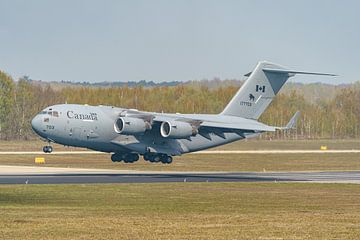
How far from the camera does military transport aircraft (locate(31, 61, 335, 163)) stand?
61469 mm

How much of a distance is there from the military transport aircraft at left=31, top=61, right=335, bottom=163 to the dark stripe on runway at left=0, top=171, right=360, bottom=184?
2.86 metres

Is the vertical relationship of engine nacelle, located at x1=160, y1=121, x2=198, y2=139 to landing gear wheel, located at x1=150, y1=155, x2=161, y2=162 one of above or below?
above

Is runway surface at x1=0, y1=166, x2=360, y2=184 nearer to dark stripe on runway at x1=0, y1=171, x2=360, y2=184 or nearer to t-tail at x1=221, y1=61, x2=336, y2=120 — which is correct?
dark stripe on runway at x1=0, y1=171, x2=360, y2=184

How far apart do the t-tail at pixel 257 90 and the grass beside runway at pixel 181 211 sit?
59.3ft

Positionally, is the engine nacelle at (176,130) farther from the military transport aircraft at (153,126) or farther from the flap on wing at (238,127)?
the flap on wing at (238,127)

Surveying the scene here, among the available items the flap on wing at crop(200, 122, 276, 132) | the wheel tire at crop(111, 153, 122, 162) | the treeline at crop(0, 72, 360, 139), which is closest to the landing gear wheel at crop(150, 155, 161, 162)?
the wheel tire at crop(111, 153, 122, 162)

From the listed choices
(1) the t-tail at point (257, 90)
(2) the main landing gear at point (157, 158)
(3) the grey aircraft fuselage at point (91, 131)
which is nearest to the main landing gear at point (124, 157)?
(2) the main landing gear at point (157, 158)

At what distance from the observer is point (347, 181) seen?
54031 millimetres

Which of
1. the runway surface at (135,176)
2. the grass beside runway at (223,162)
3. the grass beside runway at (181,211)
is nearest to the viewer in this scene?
the grass beside runway at (181,211)

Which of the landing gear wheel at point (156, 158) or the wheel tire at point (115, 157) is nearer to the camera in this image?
the landing gear wheel at point (156, 158)

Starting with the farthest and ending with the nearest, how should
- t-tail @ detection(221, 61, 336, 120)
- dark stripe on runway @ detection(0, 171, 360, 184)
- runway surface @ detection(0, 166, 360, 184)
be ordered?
t-tail @ detection(221, 61, 336, 120), runway surface @ detection(0, 166, 360, 184), dark stripe on runway @ detection(0, 171, 360, 184)

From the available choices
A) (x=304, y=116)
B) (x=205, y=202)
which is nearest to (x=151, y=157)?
(x=205, y=202)

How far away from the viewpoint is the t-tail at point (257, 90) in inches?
2702

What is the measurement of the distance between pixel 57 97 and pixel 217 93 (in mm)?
23667
